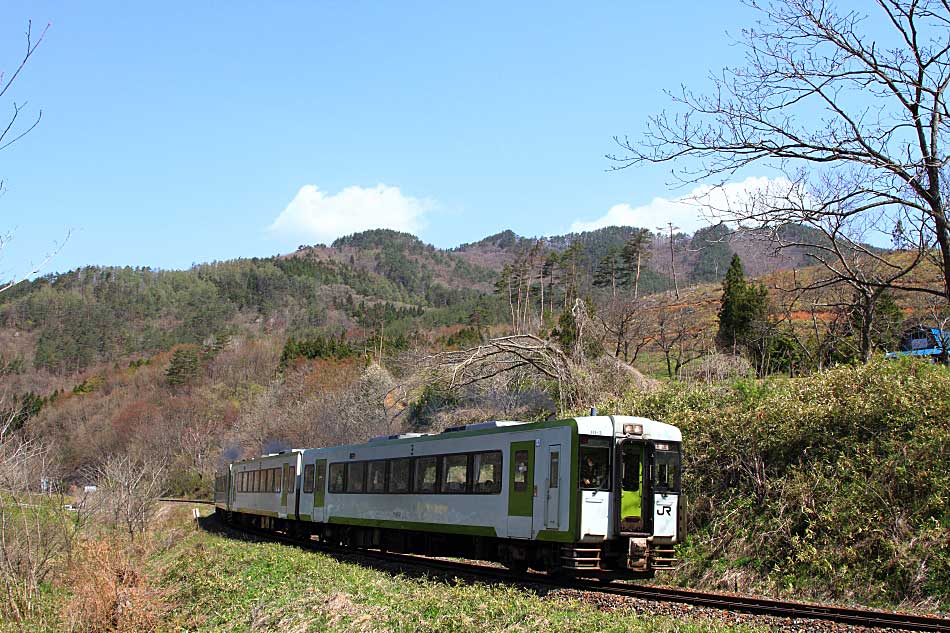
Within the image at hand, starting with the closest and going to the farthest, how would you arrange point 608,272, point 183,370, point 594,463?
point 594,463
point 608,272
point 183,370

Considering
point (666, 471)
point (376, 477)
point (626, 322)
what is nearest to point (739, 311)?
point (626, 322)

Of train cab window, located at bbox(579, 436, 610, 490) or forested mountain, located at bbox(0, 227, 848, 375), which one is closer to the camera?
train cab window, located at bbox(579, 436, 610, 490)

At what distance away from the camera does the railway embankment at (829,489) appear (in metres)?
12.4

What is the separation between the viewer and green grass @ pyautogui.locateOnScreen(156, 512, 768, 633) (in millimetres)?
9812

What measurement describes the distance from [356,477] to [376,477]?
1.49m

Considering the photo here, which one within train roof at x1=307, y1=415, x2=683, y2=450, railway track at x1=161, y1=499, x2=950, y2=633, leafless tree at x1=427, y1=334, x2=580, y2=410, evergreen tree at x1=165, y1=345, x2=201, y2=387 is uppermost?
evergreen tree at x1=165, y1=345, x2=201, y2=387

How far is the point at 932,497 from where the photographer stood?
12.7m

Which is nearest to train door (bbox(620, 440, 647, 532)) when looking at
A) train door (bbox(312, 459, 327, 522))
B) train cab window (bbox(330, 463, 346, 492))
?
train cab window (bbox(330, 463, 346, 492))

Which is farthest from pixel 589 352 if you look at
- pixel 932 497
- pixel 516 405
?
pixel 932 497

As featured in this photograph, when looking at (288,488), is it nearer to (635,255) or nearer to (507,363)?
(507,363)

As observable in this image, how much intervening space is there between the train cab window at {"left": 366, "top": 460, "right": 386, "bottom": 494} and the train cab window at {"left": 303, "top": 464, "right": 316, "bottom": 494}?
470cm

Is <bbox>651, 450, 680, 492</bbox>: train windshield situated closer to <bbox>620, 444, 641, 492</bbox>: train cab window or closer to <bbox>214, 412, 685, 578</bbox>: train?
<bbox>214, 412, 685, 578</bbox>: train

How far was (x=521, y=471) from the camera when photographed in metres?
14.3

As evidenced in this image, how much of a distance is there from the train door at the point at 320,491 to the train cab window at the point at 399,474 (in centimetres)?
511
